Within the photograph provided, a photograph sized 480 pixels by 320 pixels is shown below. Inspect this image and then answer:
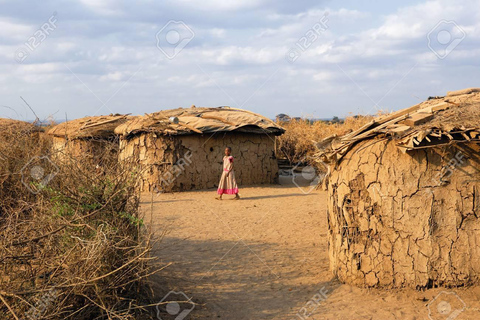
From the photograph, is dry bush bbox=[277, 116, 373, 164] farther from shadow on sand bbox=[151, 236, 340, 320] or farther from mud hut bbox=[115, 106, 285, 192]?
shadow on sand bbox=[151, 236, 340, 320]

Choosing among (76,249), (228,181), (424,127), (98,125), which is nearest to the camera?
(76,249)

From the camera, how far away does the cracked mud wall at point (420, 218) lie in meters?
5.15

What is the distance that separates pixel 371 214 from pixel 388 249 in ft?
1.38

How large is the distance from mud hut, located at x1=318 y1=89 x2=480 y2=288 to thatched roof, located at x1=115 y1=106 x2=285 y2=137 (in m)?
7.30

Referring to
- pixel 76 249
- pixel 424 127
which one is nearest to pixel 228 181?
pixel 424 127

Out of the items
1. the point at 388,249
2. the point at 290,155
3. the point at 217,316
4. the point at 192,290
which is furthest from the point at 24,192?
the point at 290,155

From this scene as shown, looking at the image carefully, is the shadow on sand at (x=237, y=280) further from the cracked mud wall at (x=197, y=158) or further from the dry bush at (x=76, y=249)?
the cracked mud wall at (x=197, y=158)

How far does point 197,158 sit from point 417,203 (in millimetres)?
8069

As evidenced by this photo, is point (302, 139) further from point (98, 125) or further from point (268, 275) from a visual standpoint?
point (268, 275)

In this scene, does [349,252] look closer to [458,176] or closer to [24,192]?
[458,176]

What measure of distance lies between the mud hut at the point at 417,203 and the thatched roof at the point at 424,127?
0.01 metres

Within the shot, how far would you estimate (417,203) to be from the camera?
5215 mm

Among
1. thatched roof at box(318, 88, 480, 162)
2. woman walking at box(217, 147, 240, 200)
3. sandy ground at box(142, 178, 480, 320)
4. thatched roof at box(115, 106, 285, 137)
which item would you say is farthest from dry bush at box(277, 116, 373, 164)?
thatched roof at box(318, 88, 480, 162)

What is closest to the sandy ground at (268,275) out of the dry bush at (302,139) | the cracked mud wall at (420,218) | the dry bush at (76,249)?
the cracked mud wall at (420,218)
